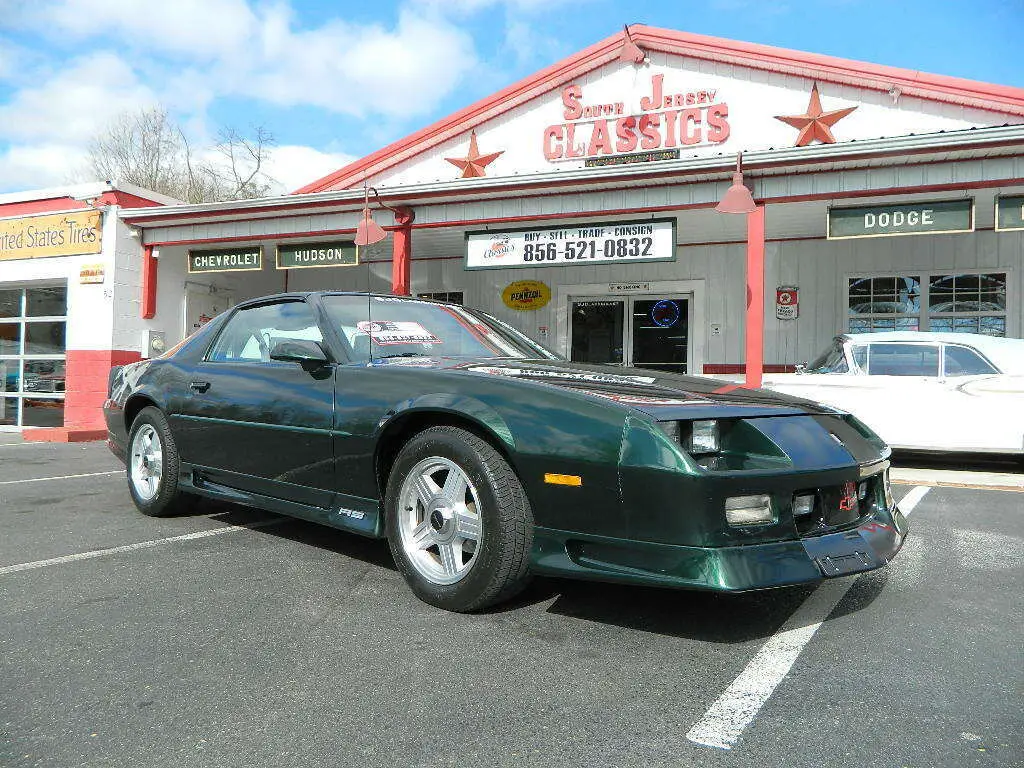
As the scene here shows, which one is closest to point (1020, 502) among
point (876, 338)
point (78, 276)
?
point (876, 338)

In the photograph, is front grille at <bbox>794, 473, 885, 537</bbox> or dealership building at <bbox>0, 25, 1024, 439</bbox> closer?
front grille at <bbox>794, 473, 885, 537</bbox>

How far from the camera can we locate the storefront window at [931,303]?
1071 centimetres

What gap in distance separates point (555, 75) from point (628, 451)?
11837 millimetres

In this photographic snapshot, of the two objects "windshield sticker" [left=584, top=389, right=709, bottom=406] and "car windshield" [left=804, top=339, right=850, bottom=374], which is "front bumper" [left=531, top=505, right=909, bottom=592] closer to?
"windshield sticker" [left=584, top=389, right=709, bottom=406]

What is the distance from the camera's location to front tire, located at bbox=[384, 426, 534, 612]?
2570 millimetres

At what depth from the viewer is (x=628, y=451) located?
7.80ft

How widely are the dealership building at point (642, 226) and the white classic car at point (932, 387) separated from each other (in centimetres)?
121

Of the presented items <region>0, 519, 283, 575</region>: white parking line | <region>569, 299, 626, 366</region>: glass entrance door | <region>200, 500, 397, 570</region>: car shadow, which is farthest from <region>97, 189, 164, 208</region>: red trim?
<region>0, 519, 283, 575</region>: white parking line

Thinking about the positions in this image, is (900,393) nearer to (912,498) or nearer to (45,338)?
(912,498)

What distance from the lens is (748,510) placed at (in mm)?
2352

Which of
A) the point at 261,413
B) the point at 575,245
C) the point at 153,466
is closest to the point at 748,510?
the point at 261,413

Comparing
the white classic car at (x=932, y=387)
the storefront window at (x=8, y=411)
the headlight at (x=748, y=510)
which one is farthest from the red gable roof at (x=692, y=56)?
the headlight at (x=748, y=510)

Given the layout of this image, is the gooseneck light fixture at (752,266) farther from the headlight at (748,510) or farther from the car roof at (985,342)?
the headlight at (748,510)

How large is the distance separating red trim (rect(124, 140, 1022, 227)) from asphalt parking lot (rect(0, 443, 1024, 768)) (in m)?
5.18
